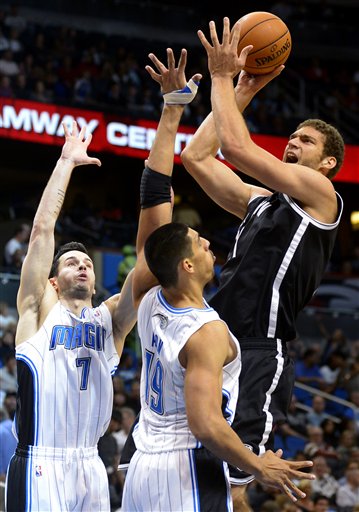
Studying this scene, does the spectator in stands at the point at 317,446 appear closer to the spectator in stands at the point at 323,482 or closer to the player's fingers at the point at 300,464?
the spectator in stands at the point at 323,482

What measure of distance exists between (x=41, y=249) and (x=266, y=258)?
1299mm

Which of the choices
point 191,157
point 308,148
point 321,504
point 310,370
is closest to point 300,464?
point 308,148

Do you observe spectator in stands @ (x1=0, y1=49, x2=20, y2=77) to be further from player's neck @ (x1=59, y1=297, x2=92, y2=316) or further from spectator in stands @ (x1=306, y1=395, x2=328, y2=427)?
player's neck @ (x1=59, y1=297, x2=92, y2=316)

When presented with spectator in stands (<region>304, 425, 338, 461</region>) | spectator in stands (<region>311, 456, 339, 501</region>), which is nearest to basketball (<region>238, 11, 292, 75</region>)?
spectator in stands (<region>311, 456, 339, 501</region>)

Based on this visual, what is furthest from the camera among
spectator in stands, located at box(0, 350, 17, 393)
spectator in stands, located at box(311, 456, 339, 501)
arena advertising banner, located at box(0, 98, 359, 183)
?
arena advertising banner, located at box(0, 98, 359, 183)

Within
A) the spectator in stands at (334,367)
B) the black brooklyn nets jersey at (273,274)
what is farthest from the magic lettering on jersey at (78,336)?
the spectator in stands at (334,367)

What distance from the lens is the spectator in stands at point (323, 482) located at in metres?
10.9

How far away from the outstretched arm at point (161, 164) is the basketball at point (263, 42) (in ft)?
1.71

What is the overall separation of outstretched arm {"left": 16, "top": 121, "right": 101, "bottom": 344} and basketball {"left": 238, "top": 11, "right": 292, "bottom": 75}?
998 millimetres

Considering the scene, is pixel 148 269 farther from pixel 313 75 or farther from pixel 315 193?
pixel 313 75

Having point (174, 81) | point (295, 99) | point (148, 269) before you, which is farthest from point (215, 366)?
point (295, 99)

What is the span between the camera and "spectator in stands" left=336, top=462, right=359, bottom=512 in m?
10.7

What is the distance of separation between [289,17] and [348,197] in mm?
4354

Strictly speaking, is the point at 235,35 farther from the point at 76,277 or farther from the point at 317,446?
the point at 317,446
